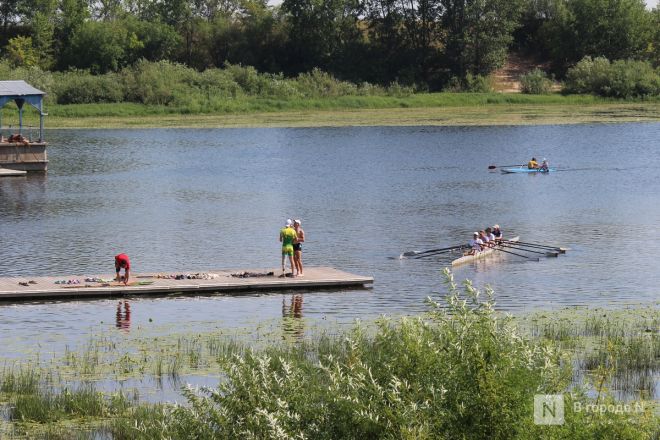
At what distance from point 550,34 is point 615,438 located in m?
122

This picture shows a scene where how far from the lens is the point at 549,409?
44.0ft

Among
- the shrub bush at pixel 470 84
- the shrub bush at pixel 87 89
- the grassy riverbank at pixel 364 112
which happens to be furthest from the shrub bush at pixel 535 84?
the shrub bush at pixel 87 89

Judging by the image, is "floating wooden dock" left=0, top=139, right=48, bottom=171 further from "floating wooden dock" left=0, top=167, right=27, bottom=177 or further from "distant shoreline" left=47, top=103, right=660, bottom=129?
"distant shoreline" left=47, top=103, right=660, bottom=129

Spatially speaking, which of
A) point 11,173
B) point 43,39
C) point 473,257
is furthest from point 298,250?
point 43,39

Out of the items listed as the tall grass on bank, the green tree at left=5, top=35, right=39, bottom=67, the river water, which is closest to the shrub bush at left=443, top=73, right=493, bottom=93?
the tall grass on bank

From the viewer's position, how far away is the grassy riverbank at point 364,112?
9875cm

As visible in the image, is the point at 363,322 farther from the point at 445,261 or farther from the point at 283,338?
the point at 445,261

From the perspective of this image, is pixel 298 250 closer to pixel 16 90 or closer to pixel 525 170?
pixel 525 170

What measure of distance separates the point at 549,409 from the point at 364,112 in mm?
96244

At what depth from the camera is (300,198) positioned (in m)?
57.2

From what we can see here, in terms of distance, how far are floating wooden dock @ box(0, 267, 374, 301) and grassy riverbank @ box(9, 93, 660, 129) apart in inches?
2514

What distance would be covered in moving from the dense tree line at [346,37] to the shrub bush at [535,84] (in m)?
3.70

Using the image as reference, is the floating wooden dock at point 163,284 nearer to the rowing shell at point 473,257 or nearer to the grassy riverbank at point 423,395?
the rowing shell at point 473,257

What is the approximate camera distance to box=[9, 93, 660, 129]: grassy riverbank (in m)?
98.8
